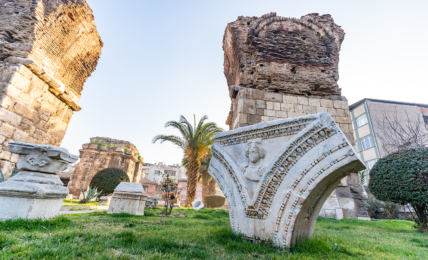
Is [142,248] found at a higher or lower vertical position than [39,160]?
lower

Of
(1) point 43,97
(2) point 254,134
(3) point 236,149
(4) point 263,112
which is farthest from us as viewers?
(1) point 43,97

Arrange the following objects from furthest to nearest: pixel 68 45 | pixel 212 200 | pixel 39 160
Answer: pixel 212 200 → pixel 68 45 → pixel 39 160

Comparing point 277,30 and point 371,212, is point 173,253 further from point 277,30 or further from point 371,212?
point 371,212

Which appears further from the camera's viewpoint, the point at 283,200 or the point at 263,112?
the point at 263,112

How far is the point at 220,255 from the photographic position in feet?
6.25

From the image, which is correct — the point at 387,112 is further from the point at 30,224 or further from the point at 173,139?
the point at 30,224

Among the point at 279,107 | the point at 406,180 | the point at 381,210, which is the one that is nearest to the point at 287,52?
the point at 279,107

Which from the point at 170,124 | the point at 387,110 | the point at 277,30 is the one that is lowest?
the point at 170,124

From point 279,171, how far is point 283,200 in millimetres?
313

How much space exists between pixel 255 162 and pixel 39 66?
761 cm

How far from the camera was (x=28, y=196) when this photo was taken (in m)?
2.82

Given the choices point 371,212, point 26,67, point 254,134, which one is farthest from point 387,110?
point 26,67

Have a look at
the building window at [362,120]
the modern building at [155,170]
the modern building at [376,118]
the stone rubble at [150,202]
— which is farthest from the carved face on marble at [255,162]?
the modern building at [155,170]

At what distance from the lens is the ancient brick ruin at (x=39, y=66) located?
19.0 feet
